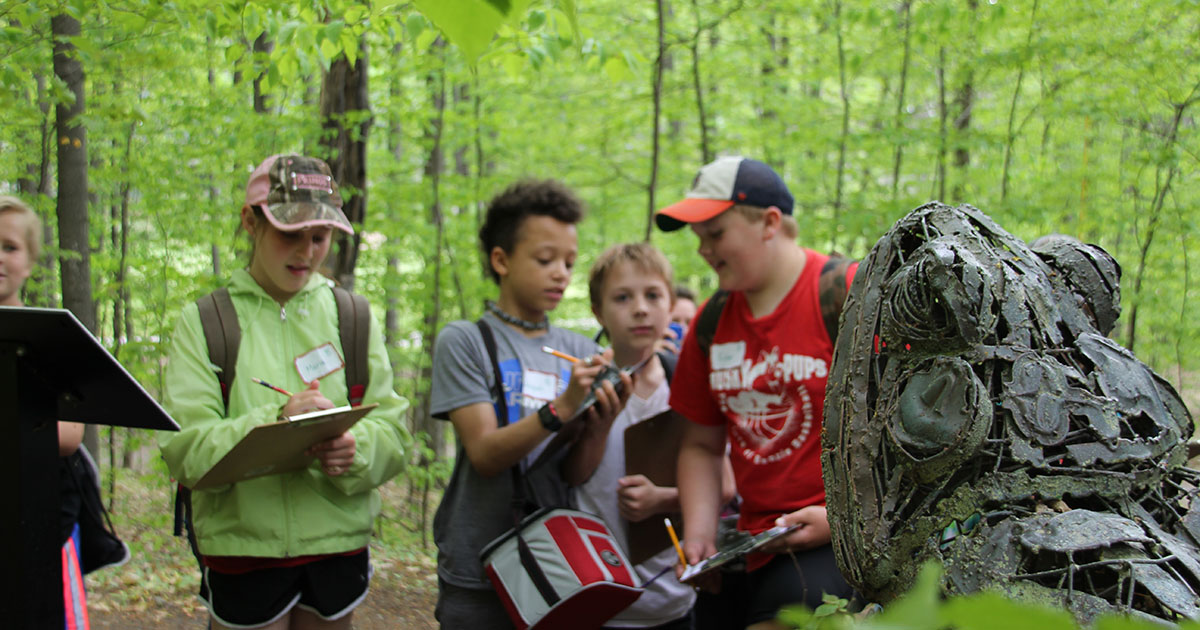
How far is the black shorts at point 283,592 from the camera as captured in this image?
2.58 meters

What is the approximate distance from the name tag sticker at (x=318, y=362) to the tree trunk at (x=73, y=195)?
218 centimetres

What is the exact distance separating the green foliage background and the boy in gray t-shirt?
3.00 ft

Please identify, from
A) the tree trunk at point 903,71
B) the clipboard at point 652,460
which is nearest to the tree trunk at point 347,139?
the clipboard at point 652,460

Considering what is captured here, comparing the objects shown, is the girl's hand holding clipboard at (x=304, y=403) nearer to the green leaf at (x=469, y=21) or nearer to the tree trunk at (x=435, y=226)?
the green leaf at (x=469, y=21)

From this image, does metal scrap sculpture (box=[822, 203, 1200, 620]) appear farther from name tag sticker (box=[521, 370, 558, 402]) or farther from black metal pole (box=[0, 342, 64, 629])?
black metal pole (box=[0, 342, 64, 629])

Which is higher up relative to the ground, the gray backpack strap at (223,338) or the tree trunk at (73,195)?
the tree trunk at (73,195)

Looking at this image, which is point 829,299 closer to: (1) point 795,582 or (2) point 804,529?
(2) point 804,529

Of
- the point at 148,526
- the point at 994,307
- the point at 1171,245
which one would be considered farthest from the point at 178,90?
the point at 1171,245

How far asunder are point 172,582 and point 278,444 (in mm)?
4122

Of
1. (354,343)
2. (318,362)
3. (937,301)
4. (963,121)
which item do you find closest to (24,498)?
(318,362)

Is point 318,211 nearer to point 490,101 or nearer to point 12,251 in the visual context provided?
point 12,251

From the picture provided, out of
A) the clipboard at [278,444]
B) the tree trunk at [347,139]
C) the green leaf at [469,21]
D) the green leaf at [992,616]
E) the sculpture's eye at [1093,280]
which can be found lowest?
the clipboard at [278,444]

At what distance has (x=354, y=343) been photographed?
116 inches

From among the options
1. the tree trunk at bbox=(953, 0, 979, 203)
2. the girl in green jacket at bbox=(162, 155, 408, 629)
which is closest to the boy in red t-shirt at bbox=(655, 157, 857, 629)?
the girl in green jacket at bbox=(162, 155, 408, 629)
